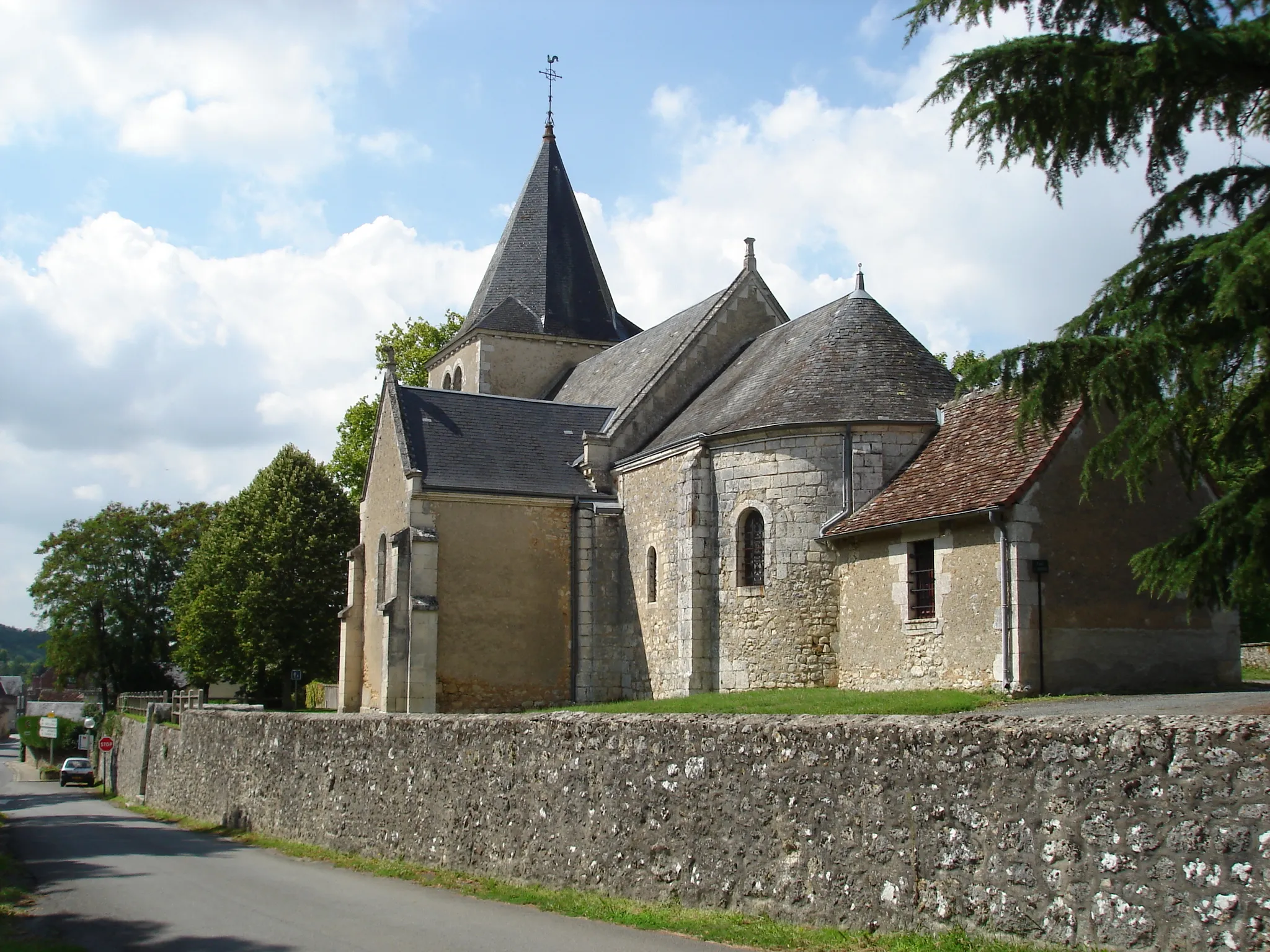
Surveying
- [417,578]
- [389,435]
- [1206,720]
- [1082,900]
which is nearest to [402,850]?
[1082,900]

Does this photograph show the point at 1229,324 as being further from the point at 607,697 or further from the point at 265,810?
the point at 607,697

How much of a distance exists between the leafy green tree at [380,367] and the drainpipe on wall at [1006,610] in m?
31.2

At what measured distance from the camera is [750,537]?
22938 mm

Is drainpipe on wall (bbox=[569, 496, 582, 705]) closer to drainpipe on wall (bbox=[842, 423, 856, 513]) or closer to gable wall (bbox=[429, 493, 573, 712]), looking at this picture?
gable wall (bbox=[429, 493, 573, 712])

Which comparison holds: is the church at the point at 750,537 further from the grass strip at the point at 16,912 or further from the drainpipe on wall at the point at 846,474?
the grass strip at the point at 16,912

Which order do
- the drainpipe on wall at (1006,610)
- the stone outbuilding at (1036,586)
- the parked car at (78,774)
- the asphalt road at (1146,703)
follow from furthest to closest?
the parked car at (78,774) < the stone outbuilding at (1036,586) < the drainpipe on wall at (1006,610) < the asphalt road at (1146,703)

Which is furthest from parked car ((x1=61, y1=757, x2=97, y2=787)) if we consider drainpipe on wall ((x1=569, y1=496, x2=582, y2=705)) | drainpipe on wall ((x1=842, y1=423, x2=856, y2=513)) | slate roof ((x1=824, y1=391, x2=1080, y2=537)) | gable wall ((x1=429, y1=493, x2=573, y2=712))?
drainpipe on wall ((x1=842, y1=423, x2=856, y2=513))

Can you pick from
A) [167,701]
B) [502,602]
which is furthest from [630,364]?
[167,701]

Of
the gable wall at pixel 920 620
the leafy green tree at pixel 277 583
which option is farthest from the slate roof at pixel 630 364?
the leafy green tree at pixel 277 583

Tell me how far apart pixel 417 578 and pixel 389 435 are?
4.77m

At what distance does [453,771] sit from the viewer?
11.8 metres

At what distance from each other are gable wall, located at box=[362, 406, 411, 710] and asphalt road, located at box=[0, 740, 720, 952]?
30.6ft

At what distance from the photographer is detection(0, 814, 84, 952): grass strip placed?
9227 millimetres

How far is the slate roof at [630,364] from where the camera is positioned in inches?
1156
